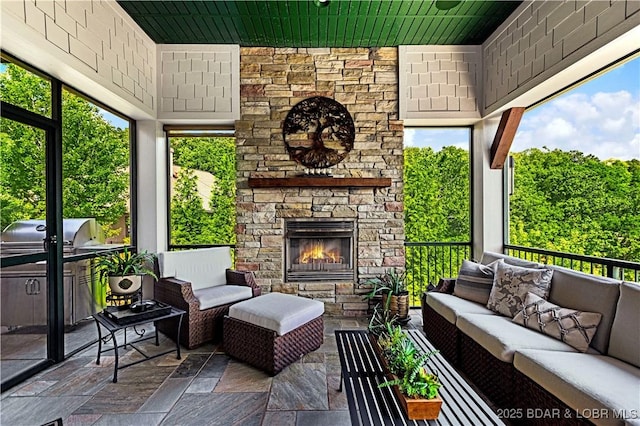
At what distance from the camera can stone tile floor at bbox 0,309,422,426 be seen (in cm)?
206

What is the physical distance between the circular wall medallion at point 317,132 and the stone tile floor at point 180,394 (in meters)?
2.41

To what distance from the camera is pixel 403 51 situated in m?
4.11

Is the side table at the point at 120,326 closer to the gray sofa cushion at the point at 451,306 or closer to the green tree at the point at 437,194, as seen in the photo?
the gray sofa cushion at the point at 451,306

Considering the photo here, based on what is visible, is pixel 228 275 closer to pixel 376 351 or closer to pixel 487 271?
pixel 376 351

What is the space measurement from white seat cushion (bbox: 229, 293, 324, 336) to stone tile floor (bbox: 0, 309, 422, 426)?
38cm

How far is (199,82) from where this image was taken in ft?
13.5

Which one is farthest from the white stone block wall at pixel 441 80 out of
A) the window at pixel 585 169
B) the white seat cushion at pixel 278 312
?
the white seat cushion at pixel 278 312

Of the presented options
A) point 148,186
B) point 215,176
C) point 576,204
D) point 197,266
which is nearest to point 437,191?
point 576,204

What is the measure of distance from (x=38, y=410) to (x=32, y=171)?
1874mm

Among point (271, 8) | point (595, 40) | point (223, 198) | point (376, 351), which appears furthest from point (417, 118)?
point (376, 351)

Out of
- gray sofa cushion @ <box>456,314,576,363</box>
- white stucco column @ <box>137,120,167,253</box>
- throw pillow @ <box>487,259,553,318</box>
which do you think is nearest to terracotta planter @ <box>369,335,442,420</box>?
gray sofa cushion @ <box>456,314,576,363</box>

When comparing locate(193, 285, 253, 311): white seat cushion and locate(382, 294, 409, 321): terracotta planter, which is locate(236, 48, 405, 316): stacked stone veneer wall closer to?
locate(382, 294, 409, 321): terracotta planter

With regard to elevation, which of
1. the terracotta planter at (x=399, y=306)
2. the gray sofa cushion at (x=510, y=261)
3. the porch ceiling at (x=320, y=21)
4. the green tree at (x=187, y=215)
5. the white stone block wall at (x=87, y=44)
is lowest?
the terracotta planter at (x=399, y=306)

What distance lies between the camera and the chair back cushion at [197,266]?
3.41 meters
